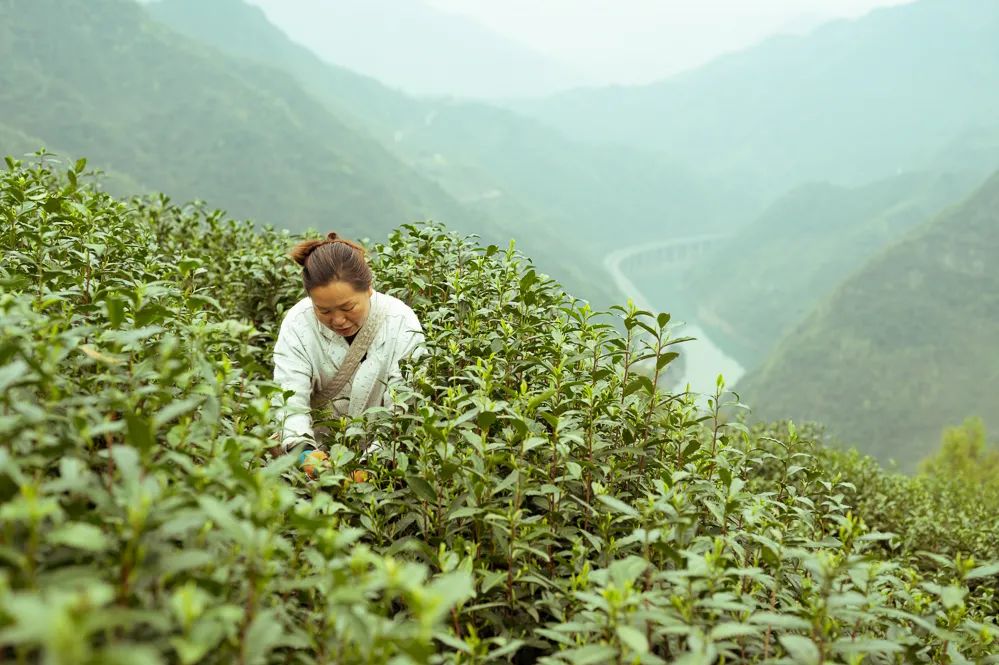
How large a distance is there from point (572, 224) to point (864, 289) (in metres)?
95.9

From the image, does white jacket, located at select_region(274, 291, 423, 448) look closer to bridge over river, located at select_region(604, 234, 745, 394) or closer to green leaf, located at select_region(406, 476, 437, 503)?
green leaf, located at select_region(406, 476, 437, 503)

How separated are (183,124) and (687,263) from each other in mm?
118127

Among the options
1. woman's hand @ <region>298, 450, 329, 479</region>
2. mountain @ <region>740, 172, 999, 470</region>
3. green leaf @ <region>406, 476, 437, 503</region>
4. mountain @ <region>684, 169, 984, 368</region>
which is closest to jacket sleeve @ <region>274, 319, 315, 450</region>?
woman's hand @ <region>298, 450, 329, 479</region>

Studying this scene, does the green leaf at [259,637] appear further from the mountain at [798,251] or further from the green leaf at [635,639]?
the mountain at [798,251]

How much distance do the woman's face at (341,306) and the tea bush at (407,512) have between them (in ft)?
1.75

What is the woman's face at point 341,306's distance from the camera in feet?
13.2

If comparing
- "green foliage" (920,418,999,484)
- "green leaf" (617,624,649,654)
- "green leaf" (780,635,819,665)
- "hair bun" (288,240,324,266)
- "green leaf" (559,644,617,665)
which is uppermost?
"hair bun" (288,240,324,266)

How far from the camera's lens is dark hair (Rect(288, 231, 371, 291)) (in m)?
4.00

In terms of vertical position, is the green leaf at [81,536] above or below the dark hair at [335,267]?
below

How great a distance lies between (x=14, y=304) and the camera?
2012 millimetres

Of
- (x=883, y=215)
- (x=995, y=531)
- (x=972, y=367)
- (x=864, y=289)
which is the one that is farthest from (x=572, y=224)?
(x=995, y=531)

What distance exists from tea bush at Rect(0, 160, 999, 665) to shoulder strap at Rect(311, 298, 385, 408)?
17.4 inches

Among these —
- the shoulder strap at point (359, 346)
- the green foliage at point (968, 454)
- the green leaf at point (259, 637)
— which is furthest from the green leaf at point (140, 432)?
the green foliage at point (968, 454)

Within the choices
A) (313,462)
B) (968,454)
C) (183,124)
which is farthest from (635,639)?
(183,124)
